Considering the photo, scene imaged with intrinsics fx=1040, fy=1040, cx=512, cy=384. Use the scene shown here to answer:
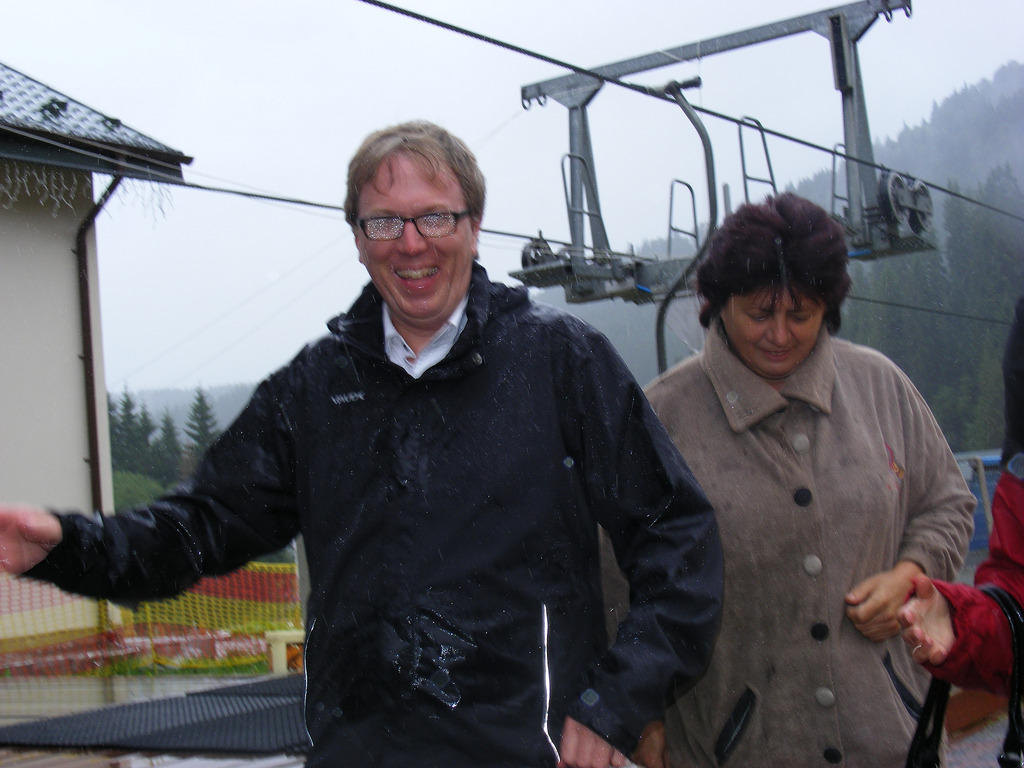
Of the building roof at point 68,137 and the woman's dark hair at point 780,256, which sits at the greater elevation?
the building roof at point 68,137

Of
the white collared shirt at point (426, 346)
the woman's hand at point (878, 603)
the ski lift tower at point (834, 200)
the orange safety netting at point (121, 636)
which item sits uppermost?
the ski lift tower at point (834, 200)

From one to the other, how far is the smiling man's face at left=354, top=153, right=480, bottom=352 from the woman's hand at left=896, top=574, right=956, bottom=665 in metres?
1.09

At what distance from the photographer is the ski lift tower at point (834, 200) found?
11672 mm

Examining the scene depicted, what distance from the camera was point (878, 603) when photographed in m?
2.35

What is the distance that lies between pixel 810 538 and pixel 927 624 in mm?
464

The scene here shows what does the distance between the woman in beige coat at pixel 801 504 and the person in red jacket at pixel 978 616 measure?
30 cm

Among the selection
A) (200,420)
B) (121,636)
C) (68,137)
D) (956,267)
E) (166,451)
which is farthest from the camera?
(956,267)

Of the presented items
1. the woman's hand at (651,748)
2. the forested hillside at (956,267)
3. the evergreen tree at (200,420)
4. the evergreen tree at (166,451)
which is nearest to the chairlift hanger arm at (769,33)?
the evergreen tree at (200,420)

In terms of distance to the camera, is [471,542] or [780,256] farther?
[780,256]

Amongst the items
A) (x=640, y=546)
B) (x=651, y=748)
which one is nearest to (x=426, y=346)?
(x=640, y=546)

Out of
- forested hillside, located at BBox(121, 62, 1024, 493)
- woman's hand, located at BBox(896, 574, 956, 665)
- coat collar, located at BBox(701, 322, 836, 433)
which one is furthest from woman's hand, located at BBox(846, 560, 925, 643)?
forested hillside, located at BBox(121, 62, 1024, 493)

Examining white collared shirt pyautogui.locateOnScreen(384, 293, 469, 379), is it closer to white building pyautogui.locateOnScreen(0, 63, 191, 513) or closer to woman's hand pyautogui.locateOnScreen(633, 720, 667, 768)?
woman's hand pyautogui.locateOnScreen(633, 720, 667, 768)

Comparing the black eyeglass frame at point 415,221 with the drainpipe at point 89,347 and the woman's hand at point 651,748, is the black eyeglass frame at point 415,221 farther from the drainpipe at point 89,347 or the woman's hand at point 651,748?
the drainpipe at point 89,347

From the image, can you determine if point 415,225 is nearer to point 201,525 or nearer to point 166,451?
point 201,525
